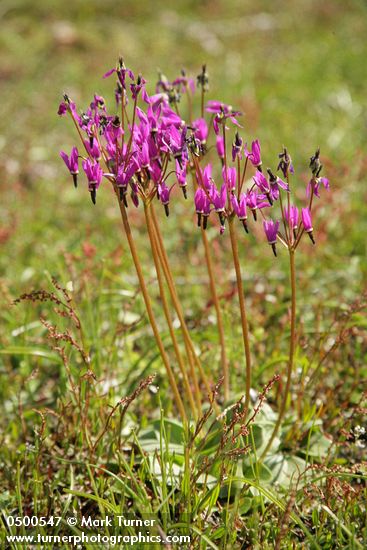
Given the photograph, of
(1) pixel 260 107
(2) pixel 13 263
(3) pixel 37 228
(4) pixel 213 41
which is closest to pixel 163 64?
(4) pixel 213 41

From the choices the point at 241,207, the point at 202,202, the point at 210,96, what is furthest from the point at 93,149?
the point at 210,96

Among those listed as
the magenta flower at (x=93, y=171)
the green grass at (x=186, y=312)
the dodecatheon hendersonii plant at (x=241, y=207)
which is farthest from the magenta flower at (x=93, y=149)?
the green grass at (x=186, y=312)

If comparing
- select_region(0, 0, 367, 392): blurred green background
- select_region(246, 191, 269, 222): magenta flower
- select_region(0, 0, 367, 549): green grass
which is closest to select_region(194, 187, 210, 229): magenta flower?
select_region(246, 191, 269, 222): magenta flower

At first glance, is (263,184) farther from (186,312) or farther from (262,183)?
(186,312)

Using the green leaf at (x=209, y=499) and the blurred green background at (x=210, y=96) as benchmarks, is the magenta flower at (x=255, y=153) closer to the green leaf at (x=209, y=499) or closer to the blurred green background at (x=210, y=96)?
the green leaf at (x=209, y=499)

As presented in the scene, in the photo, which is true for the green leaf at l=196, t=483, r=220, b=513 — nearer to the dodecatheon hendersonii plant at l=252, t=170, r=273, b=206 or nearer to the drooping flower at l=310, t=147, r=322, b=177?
the dodecatheon hendersonii plant at l=252, t=170, r=273, b=206

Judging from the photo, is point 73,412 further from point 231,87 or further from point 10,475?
point 231,87
